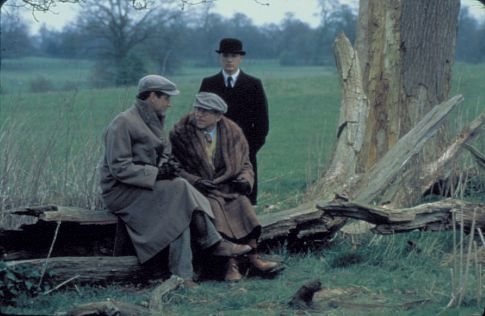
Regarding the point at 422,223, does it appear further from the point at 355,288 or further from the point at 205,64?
the point at 205,64

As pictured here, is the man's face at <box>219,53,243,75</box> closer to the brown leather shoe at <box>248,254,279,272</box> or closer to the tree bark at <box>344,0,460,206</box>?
the brown leather shoe at <box>248,254,279,272</box>

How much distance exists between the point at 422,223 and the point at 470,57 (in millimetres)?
15738

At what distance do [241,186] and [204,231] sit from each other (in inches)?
23.9

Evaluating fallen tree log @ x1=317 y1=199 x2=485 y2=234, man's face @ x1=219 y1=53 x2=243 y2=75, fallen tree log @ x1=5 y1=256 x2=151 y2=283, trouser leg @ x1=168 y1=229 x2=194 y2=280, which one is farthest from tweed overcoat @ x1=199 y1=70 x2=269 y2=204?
fallen tree log @ x1=5 y1=256 x2=151 y2=283

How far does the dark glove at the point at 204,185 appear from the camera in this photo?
766cm

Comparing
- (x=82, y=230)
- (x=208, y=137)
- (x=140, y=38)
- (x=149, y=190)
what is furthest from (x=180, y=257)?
(x=140, y=38)

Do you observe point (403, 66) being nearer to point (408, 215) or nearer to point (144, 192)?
point (408, 215)

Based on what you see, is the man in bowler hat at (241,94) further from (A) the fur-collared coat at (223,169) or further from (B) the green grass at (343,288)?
(B) the green grass at (343,288)

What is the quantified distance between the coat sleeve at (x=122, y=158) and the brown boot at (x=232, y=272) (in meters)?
0.93

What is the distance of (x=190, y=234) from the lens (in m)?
7.46

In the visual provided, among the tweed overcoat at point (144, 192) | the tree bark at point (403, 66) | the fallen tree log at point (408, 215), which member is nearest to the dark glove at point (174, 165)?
the tweed overcoat at point (144, 192)

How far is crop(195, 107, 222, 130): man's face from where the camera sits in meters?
7.64

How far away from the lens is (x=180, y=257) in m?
7.22

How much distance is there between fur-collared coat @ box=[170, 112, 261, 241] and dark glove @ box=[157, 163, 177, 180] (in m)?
0.25
